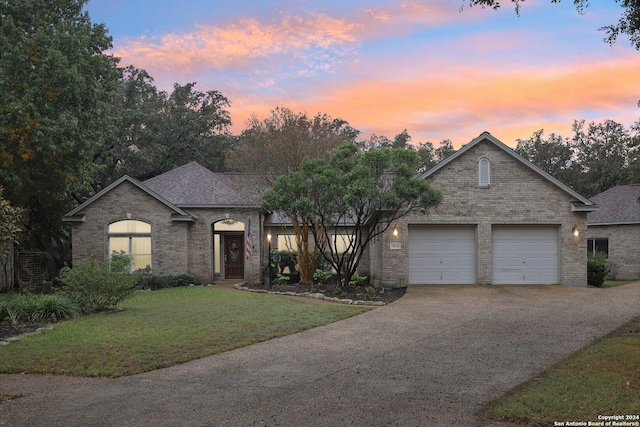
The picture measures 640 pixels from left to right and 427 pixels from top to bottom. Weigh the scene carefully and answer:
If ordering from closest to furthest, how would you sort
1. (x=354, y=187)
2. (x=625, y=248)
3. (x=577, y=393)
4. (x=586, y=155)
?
(x=577, y=393)
(x=354, y=187)
(x=625, y=248)
(x=586, y=155)

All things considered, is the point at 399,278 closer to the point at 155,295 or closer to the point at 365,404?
the point at 155,295

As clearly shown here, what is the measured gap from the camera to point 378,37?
15750mm

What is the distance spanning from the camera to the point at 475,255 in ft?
64.0

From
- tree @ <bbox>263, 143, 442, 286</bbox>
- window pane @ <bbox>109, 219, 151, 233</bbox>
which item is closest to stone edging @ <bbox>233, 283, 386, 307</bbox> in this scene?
tree @ <bbox>263, 143, 442, 286</bbox>

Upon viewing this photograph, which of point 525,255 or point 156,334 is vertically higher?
point 525,255

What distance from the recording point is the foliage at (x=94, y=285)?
13.3 metres

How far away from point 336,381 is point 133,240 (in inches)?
700

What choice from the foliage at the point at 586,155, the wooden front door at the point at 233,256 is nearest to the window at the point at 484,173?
the wooden front door at the point at 233,256

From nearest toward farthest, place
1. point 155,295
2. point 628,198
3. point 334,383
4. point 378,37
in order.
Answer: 1. point 334,383
2. point 378,37
3. point 155,295
4. point 628,198

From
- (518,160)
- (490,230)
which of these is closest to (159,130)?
(490,230)

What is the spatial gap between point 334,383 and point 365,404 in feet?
3.11

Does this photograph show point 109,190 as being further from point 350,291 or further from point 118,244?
point 350,291

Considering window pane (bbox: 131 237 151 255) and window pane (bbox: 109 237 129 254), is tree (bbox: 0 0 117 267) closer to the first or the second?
window pane (bbox: 109 237 129 254)

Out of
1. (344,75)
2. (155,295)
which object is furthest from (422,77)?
(155,295)
